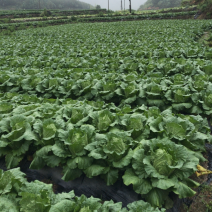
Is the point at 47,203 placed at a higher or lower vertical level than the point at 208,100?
lower

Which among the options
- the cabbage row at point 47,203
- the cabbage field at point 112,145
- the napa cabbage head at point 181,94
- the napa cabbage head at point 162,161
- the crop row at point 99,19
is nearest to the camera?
the cabbage row at point 47,203

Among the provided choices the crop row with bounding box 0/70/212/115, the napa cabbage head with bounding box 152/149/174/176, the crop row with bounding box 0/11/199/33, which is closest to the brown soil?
the napa cabbage head with bounding box 152/149/174/176

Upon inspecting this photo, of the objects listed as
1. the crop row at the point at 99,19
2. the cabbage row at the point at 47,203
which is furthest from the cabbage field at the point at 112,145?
the crop row at the point at 99,19

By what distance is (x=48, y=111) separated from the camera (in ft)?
12.6

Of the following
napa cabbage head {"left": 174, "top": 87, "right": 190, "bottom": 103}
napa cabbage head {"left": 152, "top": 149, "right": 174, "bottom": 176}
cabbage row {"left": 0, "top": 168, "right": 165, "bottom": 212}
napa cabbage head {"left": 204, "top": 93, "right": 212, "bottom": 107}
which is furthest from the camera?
napa cabbage head {"left": 174, "top": 87, "right": 190, "bottom": 103}

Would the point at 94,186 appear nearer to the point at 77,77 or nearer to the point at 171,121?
the point at 171,121

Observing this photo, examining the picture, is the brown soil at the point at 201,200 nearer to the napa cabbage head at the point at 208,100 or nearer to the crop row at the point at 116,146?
the crop row at the point at 116,146

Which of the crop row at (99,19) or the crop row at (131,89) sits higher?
the crop row at (99,19)

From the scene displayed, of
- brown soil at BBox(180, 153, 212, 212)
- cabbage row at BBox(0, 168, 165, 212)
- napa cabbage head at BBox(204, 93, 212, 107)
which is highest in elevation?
napa cabbage head at BBox(204, 93, 212, 107)

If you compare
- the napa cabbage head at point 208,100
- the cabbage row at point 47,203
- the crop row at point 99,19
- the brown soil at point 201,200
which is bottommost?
the brown soil at point 201,200

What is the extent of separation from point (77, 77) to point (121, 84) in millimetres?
1796

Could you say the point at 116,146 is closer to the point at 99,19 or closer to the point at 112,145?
the point at 112,145

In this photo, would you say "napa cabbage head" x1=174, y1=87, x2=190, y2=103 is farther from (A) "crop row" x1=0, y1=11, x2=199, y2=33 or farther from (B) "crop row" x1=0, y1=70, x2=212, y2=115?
(A) "crop row" x1=0, y1=11, x2=199, y2=33

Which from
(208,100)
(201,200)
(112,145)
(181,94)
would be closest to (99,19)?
(181,94)
